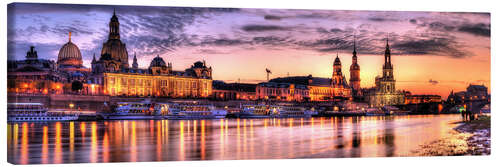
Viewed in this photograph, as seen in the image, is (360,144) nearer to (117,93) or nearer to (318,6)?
(318,6)

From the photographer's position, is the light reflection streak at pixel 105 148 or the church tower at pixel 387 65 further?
the church tower at pixel 387 65

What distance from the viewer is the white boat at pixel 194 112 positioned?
32.9 m

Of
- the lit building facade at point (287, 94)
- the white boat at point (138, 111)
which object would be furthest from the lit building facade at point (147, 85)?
the lit building facade at point (287, 94)

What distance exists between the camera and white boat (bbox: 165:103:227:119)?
108 ft

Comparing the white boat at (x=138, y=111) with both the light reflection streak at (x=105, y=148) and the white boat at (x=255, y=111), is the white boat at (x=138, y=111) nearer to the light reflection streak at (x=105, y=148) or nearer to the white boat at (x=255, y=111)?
the white boat at (x=255, y=111)

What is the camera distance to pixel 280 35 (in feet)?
49.6

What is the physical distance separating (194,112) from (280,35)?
63.5ft

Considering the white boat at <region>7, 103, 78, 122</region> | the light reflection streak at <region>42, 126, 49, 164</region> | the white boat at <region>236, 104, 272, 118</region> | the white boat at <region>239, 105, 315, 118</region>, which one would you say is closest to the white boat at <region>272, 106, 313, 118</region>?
the white boat at <region>239, 105, 315, 118</region>

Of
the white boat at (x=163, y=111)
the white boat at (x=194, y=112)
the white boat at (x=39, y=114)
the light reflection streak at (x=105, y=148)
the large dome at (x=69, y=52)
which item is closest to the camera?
the light reflection streak at (x=105, y=148)

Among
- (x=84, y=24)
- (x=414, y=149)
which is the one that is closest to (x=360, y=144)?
(x=414, y=149)

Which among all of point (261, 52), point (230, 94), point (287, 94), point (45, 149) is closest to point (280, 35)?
point (261, 52)

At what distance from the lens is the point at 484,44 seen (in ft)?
49.3

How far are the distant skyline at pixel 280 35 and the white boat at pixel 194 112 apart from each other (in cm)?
1549

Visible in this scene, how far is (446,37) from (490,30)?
106 cm
